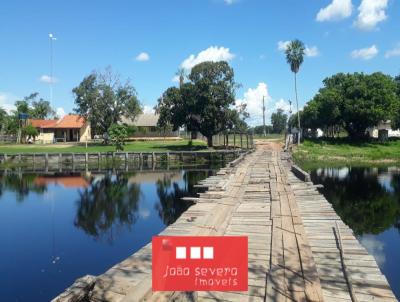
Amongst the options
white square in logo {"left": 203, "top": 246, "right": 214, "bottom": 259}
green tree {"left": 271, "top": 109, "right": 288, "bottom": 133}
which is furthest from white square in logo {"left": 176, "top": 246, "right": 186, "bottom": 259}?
green tree {"left": 271, "top": 109, "right": 288, "bottom": 133}

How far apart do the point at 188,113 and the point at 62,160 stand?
1954 cm

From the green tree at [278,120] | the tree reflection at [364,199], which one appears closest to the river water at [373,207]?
the tree reflection at [364,199]

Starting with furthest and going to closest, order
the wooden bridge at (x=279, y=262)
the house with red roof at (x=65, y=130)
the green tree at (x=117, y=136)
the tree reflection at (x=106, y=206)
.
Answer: the house with red roof at (x=65, y=130) < the green tree at (x=117, y=136) < the tree reflection at (x=106, y=206) < the wooden bridge at (x=279, y=262)

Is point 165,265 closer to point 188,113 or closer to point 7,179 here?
point 7,179

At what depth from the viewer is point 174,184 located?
34.6 meters

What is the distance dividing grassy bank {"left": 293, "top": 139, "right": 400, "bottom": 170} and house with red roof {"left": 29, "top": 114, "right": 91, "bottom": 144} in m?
41.8

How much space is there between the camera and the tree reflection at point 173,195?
74.2ft

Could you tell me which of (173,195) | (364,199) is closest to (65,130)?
(173,195)

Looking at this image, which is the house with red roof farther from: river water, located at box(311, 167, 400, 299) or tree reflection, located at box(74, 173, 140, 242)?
river water, located at box(311, 167, 400, 299)

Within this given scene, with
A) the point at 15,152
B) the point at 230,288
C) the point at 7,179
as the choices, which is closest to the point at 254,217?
the point at 230,288

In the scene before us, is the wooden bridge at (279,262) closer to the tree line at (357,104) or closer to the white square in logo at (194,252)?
the white square in logo at (194,252)

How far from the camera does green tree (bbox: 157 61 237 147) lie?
60.8 metres
